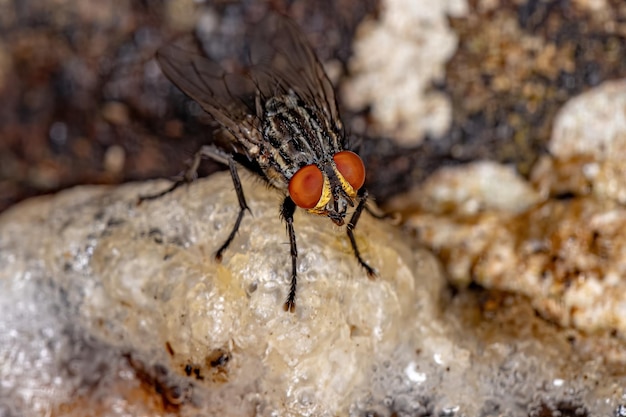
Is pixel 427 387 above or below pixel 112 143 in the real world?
below

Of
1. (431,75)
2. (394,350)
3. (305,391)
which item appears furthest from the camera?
(431,75)

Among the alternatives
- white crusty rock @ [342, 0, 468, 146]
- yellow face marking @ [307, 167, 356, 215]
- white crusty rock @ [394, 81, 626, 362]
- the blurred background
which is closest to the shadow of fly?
yellow face marking @ [307, 167, 356, 215]

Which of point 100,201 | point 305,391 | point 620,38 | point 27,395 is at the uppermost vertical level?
point 620,38

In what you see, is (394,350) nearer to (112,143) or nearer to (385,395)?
(385,395)

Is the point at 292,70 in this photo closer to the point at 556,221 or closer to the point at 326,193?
the point at 326,193

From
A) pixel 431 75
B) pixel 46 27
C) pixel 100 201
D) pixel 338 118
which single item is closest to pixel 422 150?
pixel 431 75

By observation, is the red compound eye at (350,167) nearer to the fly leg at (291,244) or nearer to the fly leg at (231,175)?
the fly leg at (291,244)

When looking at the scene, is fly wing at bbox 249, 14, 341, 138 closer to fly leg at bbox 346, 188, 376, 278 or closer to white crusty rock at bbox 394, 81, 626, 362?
fly leg at bbox 346, 188, 376, 278

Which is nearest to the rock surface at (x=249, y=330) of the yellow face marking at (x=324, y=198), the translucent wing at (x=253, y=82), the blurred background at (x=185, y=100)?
the yellow face marking at (x=324, y=198)
